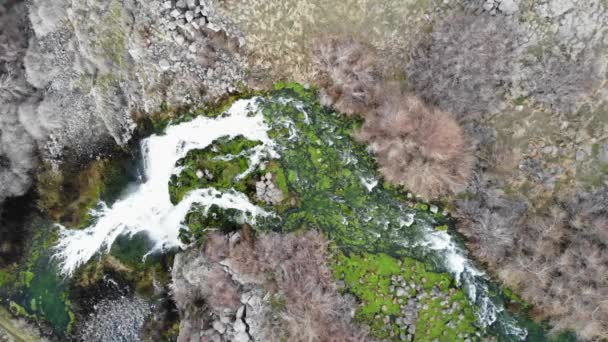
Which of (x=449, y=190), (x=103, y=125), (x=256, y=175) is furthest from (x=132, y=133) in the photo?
(x=449, y=190)

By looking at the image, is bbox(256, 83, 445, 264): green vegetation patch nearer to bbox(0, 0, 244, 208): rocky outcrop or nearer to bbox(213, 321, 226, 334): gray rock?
bbox(0, 0, 244, 208): rocky outcrop

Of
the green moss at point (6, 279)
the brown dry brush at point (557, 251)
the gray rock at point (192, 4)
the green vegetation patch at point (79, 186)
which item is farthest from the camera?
the green moss at point (6, 279)

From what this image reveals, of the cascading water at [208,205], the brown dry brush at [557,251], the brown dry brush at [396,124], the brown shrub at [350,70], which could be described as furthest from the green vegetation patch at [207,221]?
the brown dry brush at [557,251]

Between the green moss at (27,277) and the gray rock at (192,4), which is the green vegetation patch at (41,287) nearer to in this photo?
the green moss at (27,277)

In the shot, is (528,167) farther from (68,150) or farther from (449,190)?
(68,150)

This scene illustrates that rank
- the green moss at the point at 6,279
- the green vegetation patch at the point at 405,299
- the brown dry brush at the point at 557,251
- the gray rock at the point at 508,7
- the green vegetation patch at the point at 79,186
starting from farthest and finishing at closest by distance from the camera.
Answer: the green moss at the point at 6,279
the green vegetation patch at the point at 79,186
the green vegetation patch at the point at 405,299
the brown dry brush at the point at 557,251
the gray rock at the point at 508,7

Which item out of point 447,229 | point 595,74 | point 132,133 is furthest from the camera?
point 132,133

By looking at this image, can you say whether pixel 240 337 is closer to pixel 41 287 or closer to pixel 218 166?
pixel 218 166
